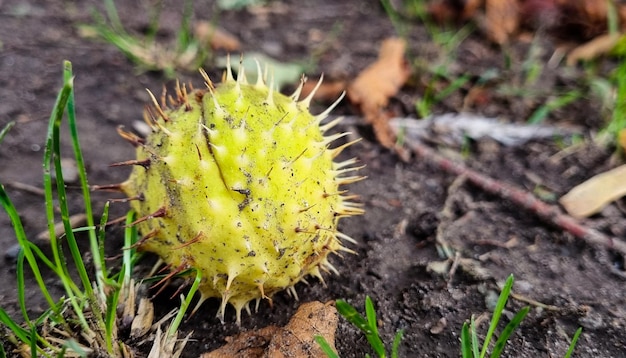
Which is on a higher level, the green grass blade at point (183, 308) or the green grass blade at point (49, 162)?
the green grass blade at point (49, 162)

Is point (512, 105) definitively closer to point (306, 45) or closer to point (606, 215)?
point (606, 215)

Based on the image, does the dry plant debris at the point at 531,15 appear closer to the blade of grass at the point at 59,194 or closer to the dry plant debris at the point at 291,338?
the dry plant debris at the point at 291,338

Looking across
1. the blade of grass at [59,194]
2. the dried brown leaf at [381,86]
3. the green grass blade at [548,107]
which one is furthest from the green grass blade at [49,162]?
the green grass blade at [548,107]

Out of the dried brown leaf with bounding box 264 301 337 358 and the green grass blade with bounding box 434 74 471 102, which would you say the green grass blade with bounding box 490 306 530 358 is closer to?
the dried brown leaf with bounding box 264 301 337 358

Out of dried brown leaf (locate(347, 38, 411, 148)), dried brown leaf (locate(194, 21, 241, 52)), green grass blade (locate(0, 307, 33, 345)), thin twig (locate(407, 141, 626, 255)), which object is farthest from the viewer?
dried brown leaf (locate(194, 21, 241, 52))

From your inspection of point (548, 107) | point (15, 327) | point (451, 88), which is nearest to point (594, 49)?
point (548, 107)

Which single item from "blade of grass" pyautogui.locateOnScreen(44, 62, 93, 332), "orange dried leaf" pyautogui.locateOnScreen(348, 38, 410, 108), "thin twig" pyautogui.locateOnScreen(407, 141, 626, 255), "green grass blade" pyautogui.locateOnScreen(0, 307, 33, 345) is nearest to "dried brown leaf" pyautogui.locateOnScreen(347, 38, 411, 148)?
"orange dried leaf" pyautogui.locateOnScreen(348, 38, 410, 108)

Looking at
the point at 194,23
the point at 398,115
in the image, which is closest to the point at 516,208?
the point at 398,115
